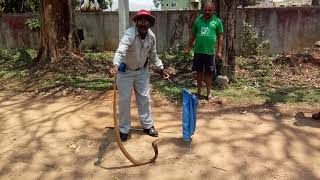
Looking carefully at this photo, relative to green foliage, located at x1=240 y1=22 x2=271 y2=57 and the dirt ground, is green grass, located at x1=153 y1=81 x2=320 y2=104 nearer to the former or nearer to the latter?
the dirt ground

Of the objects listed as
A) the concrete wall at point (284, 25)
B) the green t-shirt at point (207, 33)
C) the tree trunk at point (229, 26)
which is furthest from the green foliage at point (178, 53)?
the green t-shirt at point (207, 33)

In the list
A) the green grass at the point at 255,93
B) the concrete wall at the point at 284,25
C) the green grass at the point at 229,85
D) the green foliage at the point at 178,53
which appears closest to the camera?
the green grass at the point at 255,93

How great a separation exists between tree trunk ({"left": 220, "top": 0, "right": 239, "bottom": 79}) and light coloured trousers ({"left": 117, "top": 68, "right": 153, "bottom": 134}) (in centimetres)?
305

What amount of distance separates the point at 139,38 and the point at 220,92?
2.90m

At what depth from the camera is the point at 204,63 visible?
6.79 meters

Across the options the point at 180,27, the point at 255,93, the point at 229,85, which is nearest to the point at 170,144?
the point at 255,93

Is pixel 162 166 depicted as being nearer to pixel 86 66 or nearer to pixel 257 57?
pixel 86 66

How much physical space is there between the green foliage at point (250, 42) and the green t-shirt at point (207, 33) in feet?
14.2

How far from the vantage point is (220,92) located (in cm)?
738

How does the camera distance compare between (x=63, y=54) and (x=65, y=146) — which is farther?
(x=63, y=54)

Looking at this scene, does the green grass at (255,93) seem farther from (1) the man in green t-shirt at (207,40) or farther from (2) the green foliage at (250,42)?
(2) the green foliage at (250,42)

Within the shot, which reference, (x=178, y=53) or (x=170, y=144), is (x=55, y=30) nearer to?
(x=178, y=53)

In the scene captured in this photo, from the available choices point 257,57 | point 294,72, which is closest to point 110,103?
point 294,72

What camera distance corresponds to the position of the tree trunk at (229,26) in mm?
7707
